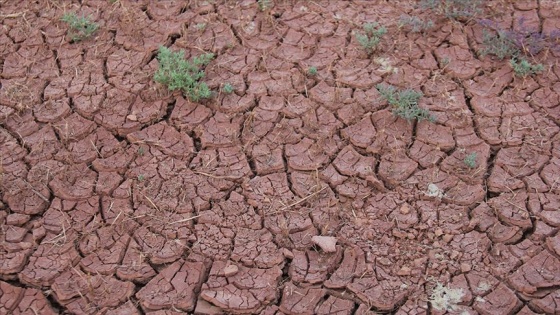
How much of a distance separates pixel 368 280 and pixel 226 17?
2.38 m

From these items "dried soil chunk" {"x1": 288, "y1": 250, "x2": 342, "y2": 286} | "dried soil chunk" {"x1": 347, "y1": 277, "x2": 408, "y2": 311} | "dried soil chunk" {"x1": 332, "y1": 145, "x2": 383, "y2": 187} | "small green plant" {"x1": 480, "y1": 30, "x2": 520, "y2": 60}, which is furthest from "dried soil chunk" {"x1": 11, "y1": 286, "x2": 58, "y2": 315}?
"small green plant" {"x1": 480, "y1": 30, "x2": 520, "y2": 60}

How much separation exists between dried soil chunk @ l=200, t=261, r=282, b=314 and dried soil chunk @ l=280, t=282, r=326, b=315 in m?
0.06

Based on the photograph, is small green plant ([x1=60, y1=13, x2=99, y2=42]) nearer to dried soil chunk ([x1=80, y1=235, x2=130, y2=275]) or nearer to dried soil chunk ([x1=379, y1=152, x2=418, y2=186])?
dried soil chunk ([x1=80, y1=235, x2=130, y2=275])

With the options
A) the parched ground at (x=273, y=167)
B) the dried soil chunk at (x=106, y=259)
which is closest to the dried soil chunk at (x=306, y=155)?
the parched ground at (x=273, y=167)

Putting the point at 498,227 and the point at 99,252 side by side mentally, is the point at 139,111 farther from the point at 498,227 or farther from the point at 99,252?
the point at 498,227

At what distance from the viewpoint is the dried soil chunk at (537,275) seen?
3.70 metres

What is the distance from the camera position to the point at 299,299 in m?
3.69

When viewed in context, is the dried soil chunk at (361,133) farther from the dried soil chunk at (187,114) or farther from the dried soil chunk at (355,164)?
the dried soil chunk at (187,114)

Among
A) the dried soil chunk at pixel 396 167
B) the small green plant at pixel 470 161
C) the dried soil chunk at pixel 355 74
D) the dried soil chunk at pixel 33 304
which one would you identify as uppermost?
the dried soil chunk at pixel 355 74

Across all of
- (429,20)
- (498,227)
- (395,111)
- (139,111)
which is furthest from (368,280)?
(429,20)

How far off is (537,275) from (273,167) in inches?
64.0

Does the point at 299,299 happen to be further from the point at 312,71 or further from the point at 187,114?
the point at 312,71

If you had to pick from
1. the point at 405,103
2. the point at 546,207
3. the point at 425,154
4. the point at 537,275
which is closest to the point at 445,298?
the point at 537,275

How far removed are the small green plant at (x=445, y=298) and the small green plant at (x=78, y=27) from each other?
119 inches
